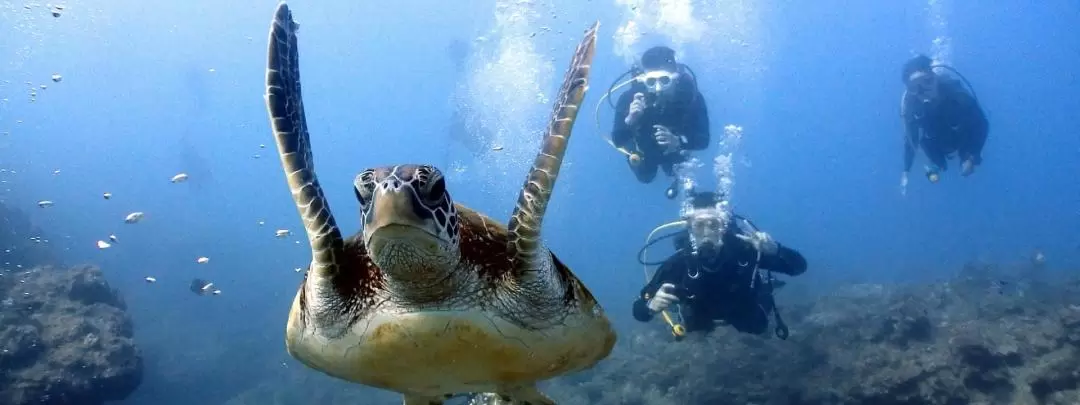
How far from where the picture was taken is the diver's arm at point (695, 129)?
8.86m

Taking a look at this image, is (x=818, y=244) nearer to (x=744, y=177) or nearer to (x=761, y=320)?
(x=744, y=177)

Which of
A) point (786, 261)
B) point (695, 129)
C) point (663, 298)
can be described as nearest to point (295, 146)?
point (663, 298)

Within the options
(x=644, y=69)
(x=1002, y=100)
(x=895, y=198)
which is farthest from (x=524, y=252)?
(x=1002, y=100)

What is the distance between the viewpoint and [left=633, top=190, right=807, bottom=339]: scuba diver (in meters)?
6.17

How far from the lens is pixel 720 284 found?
6.25m

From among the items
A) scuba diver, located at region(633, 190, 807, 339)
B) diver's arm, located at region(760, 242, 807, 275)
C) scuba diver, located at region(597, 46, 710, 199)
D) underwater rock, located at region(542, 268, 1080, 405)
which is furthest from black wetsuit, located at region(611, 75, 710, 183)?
underwater rock, located at region(542, 268, 1080, 405)

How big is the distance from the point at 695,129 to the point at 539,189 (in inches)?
288

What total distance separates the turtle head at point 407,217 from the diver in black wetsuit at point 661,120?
7.01 meters

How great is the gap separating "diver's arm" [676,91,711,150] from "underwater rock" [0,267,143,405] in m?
9.45

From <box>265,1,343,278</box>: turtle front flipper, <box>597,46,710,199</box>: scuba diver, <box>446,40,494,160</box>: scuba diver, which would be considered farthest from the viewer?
<box>446,40,494,160</box>: scuba diver

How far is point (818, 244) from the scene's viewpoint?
60.7m

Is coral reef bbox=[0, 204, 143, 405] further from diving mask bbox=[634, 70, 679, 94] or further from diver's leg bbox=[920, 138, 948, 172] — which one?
diver's leg bbox=[920, 138, 948, 172]

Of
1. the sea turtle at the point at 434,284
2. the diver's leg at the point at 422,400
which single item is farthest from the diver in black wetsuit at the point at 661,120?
the sea turtle at the point at 434,284

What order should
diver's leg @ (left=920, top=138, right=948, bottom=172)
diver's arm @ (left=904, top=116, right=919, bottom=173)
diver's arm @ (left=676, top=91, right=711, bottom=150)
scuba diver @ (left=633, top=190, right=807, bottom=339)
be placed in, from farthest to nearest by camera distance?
diver's arm @ (left=904, top=116, right=919, bottom=173)
diver's leg @ (left=920, top=138, right=948, bottom=172)
diver's arm @ (left=676, top=91, right=711, bottom=150)
scuba diver @ (left=633, top=190, right=807, bottom=339)
